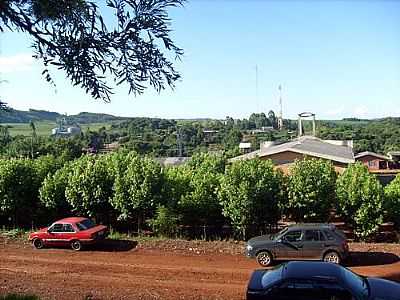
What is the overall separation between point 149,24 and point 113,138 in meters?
84.5

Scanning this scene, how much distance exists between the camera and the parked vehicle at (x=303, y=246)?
15.4 meters

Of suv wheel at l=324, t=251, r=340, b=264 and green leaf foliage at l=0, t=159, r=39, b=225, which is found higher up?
green leaf foliage at l=0, t=159, r=39, b=225

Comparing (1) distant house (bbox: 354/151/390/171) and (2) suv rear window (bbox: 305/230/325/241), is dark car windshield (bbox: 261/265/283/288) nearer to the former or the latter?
(2) suv rear window (bbox: 305/230/325/241)

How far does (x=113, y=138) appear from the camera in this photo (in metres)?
88.3

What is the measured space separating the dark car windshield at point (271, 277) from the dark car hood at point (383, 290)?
1772 millimetres

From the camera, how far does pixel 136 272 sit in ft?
49.7

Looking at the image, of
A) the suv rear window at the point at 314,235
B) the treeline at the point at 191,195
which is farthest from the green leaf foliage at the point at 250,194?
the suv rear window at the point at 314,235

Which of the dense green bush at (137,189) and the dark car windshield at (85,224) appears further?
the dense green bush at (137,189)

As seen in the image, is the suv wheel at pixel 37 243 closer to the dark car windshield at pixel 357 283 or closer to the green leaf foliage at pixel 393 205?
the dark car windshield at pixel 357 283

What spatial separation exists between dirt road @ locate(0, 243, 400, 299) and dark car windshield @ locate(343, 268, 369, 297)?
3434 millimetres

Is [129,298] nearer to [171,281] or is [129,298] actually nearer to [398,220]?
[171,281]

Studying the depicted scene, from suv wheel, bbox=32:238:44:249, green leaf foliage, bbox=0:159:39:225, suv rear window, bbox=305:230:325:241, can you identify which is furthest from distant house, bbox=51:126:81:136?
suv rear window, bbox=305:230:325:241

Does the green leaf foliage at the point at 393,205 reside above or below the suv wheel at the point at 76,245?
above

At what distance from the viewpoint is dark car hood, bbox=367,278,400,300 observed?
903 centimetres
